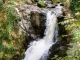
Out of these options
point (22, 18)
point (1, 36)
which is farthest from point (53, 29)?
point (1, 36)

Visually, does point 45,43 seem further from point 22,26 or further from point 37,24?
point 22,26

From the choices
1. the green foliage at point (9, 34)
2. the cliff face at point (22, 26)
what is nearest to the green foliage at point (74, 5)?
the cliff face at point (22, 26)

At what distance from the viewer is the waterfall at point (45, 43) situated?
8305 mm

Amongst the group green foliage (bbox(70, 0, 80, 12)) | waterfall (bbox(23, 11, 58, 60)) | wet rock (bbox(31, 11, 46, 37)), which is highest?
green foliage (bbox(70, 0, 80, 12))

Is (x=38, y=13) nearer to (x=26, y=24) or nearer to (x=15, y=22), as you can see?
(x=26, y=24)

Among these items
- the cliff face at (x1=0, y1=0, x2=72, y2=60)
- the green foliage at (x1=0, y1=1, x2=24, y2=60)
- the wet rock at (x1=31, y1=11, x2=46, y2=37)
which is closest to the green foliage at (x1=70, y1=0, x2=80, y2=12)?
the cliff face at (x1=0, y1=0, x2=72, y2=60)

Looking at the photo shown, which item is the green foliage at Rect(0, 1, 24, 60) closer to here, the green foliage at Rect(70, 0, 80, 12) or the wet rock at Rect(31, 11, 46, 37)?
the wet rock at Rect(31, 11, 46, 37)

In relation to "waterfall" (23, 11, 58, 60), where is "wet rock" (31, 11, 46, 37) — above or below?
above

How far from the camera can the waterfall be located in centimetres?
830

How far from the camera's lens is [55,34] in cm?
945

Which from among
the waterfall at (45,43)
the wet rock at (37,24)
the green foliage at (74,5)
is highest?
the green foliage at (74,5)

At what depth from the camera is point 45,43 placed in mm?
9203

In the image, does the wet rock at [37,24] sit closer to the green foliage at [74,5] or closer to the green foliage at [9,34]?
the green foliage at [9,34]

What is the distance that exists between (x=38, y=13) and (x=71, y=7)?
244cm
